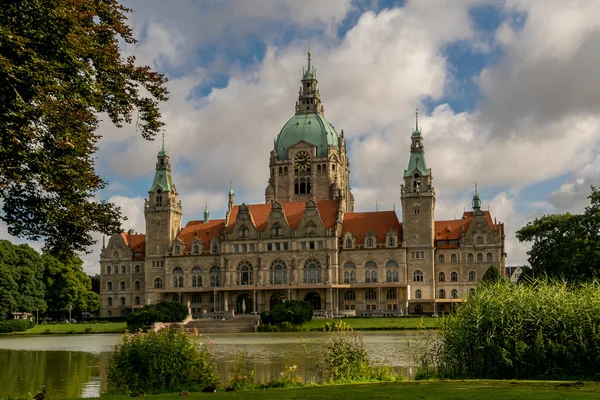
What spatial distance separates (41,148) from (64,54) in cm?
254

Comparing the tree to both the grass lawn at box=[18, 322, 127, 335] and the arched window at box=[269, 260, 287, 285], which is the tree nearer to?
the grass lawn at box=[18, 322, 127, 335]

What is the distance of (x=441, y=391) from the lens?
17.2m

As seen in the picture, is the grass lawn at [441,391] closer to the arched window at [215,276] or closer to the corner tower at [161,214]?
the arched window at [215,276]

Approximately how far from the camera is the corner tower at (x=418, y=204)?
8375 cm

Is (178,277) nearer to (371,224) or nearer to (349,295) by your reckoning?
(349,295)

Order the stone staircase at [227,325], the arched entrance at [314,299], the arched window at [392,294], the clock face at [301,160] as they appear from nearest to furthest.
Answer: the stone staircase at [227,325], the arched window at [392,294], the arched entrance at [314,299], the clock face at [301,160]

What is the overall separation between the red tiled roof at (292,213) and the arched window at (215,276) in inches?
191

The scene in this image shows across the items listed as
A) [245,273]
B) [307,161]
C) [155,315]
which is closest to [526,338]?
[155,315]

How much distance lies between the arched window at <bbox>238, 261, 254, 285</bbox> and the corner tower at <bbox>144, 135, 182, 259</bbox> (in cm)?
1064

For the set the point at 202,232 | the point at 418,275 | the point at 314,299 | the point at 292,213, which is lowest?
the point at 314,299

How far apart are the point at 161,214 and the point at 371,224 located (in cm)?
2620

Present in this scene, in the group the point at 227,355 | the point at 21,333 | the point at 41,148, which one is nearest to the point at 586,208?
the point at 227,355

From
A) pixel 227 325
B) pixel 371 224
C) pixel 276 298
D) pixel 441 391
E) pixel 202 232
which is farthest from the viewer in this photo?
pixel 202 232

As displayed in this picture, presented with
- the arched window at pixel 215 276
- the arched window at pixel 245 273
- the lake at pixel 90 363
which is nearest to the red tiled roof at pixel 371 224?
the arched window at pixel 245 273
